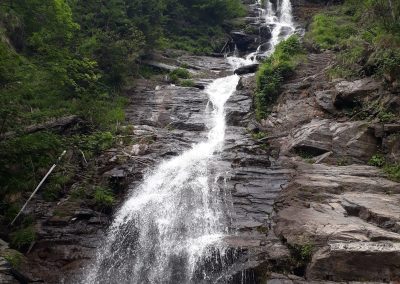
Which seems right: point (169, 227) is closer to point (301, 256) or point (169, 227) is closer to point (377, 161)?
point (301, 256)

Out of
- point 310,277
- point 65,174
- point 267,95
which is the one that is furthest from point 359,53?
point 65,174

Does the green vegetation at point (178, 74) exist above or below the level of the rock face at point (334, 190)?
above

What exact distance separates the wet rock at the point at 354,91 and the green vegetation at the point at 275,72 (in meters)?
3.94

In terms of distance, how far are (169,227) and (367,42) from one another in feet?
48.2

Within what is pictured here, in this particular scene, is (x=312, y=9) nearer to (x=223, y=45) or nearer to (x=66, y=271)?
(x=223, y=45)

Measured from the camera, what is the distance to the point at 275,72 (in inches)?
861

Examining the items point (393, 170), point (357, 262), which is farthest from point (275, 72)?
point (357, 262)

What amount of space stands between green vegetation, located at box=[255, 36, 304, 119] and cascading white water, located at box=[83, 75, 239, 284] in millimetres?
5020

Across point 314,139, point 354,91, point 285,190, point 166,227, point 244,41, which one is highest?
point 244,41

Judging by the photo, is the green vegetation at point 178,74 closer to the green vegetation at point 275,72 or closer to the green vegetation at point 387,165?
the green vegetation at point 275,72

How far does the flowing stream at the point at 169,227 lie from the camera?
11766 millimetres

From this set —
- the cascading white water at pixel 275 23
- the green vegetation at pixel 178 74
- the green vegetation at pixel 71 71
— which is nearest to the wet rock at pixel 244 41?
the cascading white water at pixel 275 23

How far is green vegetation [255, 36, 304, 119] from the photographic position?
20.9 meters

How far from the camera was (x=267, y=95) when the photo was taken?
20938 millimetres
